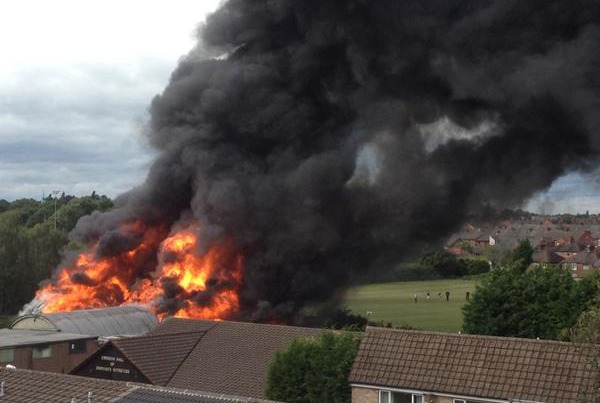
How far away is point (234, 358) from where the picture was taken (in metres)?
30.8

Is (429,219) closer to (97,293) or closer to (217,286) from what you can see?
(217,286)

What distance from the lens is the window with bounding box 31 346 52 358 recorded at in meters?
35.8

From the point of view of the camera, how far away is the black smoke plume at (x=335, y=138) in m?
52.6

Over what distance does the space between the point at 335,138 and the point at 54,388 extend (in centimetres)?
4230

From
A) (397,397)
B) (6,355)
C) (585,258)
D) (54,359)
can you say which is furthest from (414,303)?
(397,397)

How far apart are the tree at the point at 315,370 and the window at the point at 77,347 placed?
1420 centimetres

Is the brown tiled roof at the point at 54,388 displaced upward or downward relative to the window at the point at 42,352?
upward

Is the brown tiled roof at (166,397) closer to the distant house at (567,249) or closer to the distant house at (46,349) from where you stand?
the distant house at (46,349)

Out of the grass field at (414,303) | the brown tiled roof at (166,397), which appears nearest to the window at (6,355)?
the brown tiled roof at (166,397)

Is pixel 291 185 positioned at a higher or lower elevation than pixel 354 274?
higher

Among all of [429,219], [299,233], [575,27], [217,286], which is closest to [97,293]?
[217,286]

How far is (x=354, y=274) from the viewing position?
5759cm

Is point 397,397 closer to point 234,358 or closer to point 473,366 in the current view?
point 473,366

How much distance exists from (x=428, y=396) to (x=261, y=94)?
118 ft
